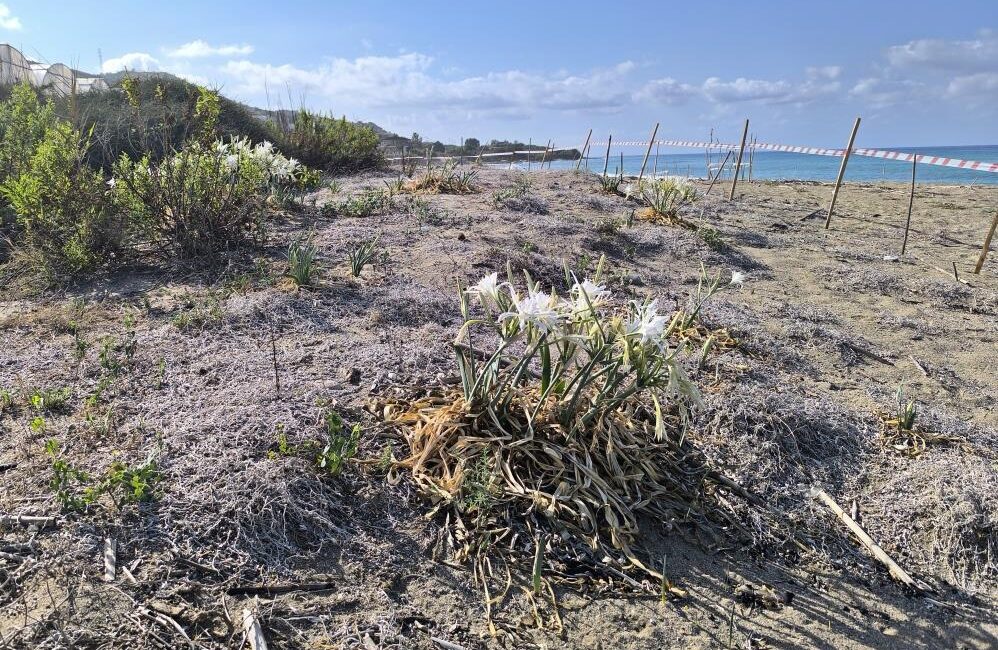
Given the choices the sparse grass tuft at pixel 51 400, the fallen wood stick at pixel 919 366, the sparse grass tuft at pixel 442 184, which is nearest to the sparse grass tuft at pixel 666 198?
the sparse grass tuft at pixel 442 184

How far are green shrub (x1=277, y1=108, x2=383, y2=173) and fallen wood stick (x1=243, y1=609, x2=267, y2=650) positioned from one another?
11.1 metres

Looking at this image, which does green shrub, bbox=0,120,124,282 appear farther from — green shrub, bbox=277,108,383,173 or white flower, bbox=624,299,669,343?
green shrub, bbox=277,108,383,173

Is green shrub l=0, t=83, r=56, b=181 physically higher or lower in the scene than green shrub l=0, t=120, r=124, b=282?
higher

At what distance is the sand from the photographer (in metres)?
2.08

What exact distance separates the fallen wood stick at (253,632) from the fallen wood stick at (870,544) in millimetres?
2213

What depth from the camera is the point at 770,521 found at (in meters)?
2.75

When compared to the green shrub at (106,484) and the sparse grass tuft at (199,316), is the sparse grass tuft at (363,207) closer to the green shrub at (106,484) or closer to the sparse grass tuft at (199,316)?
the sparse grass tuft at (199,316)

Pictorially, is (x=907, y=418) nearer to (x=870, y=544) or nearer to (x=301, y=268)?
(x=870, y=544)

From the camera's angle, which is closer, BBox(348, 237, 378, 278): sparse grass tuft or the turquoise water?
BBox(348, 237, 378, 278): sparse grass tuft

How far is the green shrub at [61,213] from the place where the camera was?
4.79 meters

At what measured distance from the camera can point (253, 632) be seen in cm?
193

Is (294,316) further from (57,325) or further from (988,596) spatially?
(988,596)

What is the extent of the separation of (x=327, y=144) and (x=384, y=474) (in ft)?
35.5

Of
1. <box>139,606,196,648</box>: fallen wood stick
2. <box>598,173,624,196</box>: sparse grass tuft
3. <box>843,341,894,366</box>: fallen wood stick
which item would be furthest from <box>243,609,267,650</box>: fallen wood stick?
<box>598,173,624,196</box>: sparse grass tuft
